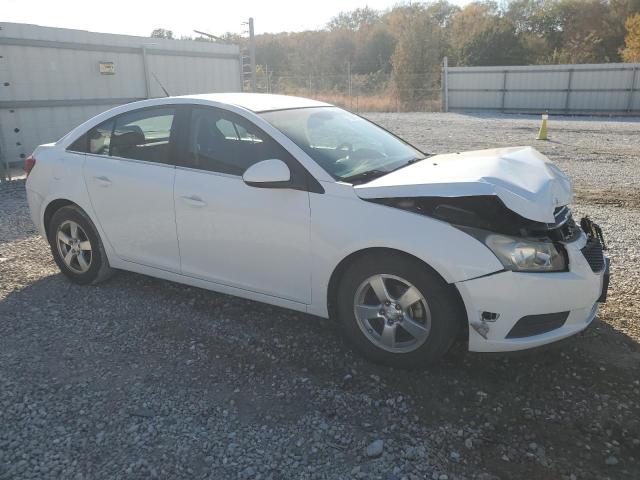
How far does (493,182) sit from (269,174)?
1.38 meters

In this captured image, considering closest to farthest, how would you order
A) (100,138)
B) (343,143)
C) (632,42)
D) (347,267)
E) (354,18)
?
(347,267) → (343,143) → (100,138) → (632,42) → (354,18)

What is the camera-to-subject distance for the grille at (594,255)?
3186mm

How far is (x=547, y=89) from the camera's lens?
1029 inches

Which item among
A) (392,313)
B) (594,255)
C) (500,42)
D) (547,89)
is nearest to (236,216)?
(392,313)

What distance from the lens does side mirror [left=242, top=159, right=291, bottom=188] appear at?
134 inches

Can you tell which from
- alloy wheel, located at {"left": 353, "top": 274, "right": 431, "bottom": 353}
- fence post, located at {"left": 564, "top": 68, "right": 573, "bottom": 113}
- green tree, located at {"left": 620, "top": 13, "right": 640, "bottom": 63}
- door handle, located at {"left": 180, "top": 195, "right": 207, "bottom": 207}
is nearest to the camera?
alloy wheel, located at {"left": 353, "top": 274, "right": 431, "bottom": 353}

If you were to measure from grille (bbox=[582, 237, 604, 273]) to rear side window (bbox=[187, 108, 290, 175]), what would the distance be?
6.51 feet

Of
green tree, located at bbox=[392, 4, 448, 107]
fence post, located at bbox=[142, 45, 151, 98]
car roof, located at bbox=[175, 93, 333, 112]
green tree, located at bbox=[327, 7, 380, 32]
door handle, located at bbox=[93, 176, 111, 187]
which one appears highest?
green tree, located at bbox=[327, 7, 380, 32]

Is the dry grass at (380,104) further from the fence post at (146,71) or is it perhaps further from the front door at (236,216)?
the front door at (236,216)

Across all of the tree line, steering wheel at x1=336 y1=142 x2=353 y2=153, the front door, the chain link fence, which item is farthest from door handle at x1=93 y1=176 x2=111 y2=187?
the tree line

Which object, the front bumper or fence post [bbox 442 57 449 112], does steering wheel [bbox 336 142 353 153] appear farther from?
fence post [bbox 442 57 449 112]

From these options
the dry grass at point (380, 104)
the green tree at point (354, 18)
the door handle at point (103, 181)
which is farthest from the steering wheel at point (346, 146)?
the green tree at point (354, 18)

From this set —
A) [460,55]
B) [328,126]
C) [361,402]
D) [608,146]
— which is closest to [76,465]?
[361,402]

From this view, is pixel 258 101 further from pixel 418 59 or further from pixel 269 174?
pixel 418 59
